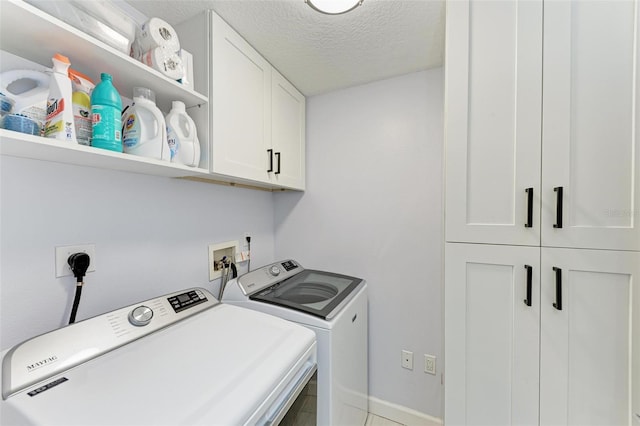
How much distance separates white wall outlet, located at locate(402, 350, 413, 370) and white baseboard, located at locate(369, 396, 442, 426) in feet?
0.96

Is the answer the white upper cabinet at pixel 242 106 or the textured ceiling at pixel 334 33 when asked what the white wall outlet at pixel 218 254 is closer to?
the white upper cabinet at pixel 242 106

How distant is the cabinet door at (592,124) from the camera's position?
0.88 meters

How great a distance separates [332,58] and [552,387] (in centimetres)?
191

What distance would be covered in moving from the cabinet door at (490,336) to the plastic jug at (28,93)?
151cm

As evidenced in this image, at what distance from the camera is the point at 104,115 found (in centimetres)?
82

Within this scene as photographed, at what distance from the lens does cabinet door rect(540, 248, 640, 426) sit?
889 millimetres

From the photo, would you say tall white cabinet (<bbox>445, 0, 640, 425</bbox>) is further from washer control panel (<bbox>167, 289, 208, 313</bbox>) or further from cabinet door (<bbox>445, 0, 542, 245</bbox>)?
washer control panel (<bbox>167, 289, 208, 313</bbox>)

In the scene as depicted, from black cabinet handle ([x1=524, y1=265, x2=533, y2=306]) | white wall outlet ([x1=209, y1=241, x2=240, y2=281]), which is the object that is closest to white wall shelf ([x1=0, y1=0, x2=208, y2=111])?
white wall outlet ([x1=209, y1=241, x2=240, y2=281])

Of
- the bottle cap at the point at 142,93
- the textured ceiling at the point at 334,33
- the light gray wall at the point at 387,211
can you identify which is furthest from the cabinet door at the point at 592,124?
the bottle cap at the point at 142,93

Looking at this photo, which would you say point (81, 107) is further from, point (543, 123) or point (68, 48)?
point (543, 123)

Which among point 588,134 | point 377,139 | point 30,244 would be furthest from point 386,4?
point 30,244

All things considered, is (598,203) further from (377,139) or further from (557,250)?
(377,139)

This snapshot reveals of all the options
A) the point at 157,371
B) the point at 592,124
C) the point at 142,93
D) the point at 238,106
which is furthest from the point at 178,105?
the point at 592,124

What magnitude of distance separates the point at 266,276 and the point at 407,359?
3.75 feet
